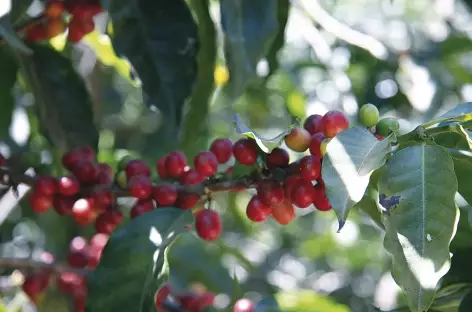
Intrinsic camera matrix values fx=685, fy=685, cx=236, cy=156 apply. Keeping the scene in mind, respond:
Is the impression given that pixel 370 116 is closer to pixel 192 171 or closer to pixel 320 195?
pixel 320 195

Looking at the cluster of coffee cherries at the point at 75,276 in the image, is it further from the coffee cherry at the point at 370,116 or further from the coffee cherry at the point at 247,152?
the coffee cherry at the point at 370,116

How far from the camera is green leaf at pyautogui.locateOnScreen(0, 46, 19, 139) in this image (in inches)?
56.6

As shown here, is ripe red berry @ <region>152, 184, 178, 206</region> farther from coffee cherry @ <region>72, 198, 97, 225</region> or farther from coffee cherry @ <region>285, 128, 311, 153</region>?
coffee cherry @ <region>285, 128, 311, 153</region>

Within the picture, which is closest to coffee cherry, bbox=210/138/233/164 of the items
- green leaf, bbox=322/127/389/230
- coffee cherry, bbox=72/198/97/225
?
coffee cherry, bbox=72/198/97/225

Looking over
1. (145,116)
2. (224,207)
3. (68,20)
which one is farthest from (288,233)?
(68,20)

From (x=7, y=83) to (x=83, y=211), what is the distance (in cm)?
50

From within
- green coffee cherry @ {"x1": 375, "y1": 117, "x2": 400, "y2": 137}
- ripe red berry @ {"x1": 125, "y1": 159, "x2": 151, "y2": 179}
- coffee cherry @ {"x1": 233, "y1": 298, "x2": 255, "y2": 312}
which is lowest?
coffee cherry @ {"x1": 233, "y1": 298, "x2": 255, "y2": 312}

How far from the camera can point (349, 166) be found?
0.73 meters

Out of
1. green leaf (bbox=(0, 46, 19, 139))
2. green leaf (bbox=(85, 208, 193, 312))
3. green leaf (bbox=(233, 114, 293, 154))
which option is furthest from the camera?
green leaf (bbox=(0, 46, 19, 139))

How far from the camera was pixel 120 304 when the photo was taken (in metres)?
0.93

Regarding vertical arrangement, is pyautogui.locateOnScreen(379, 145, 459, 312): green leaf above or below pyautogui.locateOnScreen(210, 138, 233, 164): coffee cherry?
above

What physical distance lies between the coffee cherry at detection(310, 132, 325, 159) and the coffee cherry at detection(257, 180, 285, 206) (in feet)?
0.28

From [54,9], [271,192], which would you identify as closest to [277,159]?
[271,192]

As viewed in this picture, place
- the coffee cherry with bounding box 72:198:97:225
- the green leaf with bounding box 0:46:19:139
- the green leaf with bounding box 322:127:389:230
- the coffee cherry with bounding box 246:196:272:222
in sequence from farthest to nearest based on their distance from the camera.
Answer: the green leaf with bounding box 0:46:19:139 → the coffee cherry with bounding box 72:198:97:225 → the coffee cherry with bounding box 246:196:272:222 → the green leaf with bounding box 322:127:389:230
